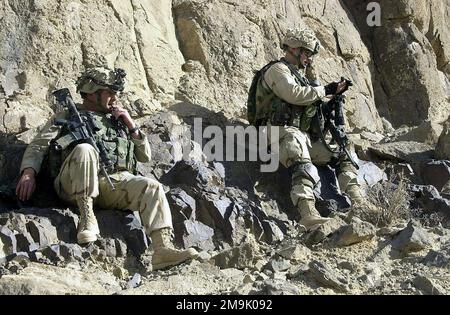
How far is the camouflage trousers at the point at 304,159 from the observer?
7.87m

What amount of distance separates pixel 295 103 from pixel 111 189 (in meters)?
2.25

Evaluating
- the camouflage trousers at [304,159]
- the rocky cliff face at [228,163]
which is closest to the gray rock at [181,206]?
the rocky cliff face at [228,163]

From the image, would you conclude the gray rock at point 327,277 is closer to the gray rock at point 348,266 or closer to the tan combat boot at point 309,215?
the gray rock at point 348,266

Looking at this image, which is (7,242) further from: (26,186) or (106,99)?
(106,99)

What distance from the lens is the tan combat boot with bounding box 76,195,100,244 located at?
6758 millimetres

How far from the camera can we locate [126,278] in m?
6.54

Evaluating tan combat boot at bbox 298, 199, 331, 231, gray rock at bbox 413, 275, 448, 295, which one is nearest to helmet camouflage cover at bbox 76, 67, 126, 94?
tan combat boot at bbox 298, 199, 331, 231

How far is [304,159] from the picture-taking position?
817 cm

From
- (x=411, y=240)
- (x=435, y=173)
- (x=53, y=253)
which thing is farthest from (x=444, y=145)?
(x=53, y=253)

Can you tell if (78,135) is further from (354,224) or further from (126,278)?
(354,224)

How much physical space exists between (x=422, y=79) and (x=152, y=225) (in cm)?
666

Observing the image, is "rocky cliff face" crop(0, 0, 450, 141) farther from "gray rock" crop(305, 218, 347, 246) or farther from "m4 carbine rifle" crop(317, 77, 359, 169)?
"gray rock" crop(305, 218, 347, 246)
